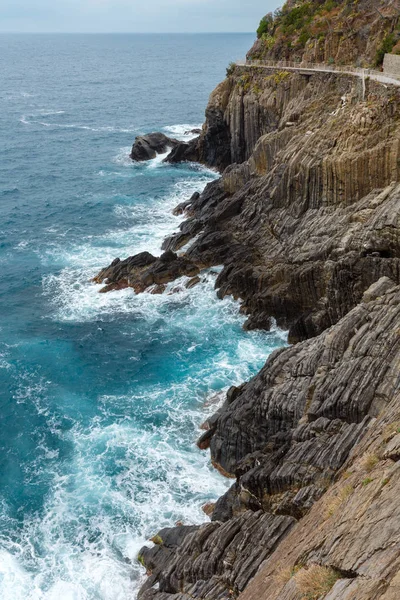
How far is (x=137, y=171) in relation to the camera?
10025cm

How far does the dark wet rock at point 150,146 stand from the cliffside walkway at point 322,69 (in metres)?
24.4

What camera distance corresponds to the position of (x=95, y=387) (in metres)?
47.1

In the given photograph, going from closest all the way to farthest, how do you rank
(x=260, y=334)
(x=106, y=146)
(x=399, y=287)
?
(x=399, y=287) → (x=260, y=334) → (x=106, y=146)

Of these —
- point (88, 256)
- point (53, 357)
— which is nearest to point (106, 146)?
point (88, 256)

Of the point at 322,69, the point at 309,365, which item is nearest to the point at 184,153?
the point at 322,69

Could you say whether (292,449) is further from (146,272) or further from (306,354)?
(146,272)

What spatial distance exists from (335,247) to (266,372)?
1439 cm

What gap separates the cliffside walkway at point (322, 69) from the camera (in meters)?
57.4

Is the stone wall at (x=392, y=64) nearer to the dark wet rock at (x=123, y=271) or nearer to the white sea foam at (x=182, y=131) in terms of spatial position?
the dark wet rock at (x=123, y=271)

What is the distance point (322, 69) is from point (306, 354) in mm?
44985

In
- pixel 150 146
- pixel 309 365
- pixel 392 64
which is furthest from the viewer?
pixel 150 146

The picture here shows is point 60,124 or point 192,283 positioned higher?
point 60,124

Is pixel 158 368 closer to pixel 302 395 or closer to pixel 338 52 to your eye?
pixel 302 395

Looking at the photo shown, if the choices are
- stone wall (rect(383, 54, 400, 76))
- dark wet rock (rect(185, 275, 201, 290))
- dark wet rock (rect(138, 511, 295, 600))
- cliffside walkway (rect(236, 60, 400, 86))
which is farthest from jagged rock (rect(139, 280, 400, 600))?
stone wall (rect(383, 54, 400, 76))
